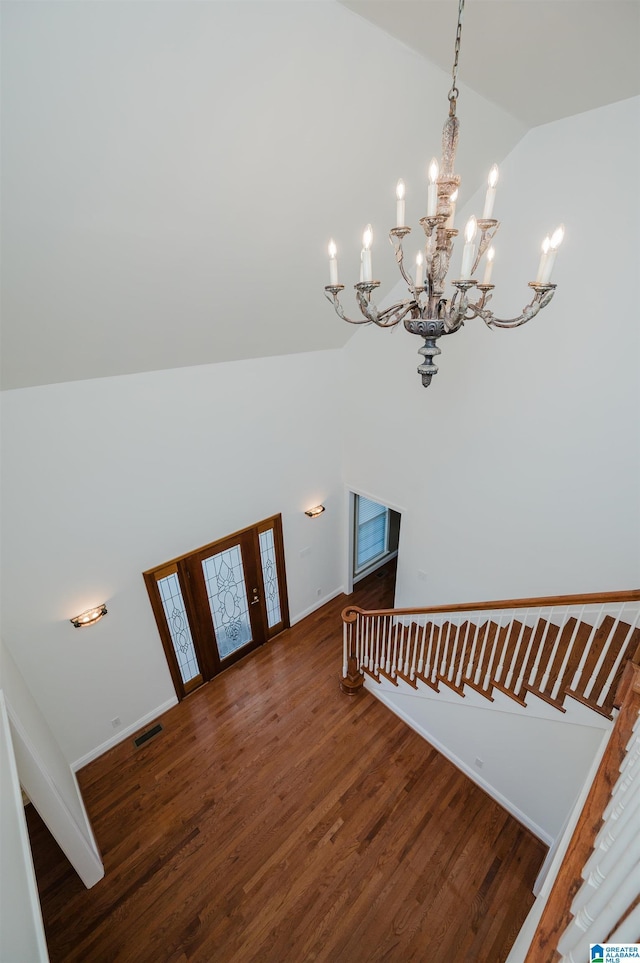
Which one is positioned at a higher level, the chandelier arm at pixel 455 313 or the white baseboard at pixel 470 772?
the chandelier arm at pixel 455 313

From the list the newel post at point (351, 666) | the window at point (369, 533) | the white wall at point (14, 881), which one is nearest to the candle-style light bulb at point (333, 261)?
the white wall at point (14, 881)

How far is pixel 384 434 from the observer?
501 centimetres

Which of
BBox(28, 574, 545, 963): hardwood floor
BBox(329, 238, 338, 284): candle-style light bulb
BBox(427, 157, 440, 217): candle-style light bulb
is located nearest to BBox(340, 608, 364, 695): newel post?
BBox(28, 574, 545, 963): hardwood floor

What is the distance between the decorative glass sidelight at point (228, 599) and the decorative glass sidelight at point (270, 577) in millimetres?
323

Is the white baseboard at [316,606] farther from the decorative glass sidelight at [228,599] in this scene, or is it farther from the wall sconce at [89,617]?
the wall sconce at [89,617]

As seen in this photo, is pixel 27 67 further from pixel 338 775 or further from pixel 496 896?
pixel 496 896

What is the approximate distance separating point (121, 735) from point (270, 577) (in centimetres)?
236

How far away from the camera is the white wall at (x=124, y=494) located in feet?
10.5

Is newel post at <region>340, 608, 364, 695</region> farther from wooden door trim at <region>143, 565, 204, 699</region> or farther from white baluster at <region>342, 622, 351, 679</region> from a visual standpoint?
wooden door trim at <region>143, 565, 204, 699</region>

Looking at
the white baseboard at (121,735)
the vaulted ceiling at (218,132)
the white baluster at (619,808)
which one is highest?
the vaulted ceiling at (218,132)

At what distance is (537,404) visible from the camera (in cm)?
364

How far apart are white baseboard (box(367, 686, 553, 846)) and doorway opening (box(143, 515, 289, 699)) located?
1.75m

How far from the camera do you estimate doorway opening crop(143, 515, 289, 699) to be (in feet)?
14.3

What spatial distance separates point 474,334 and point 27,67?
352cm
